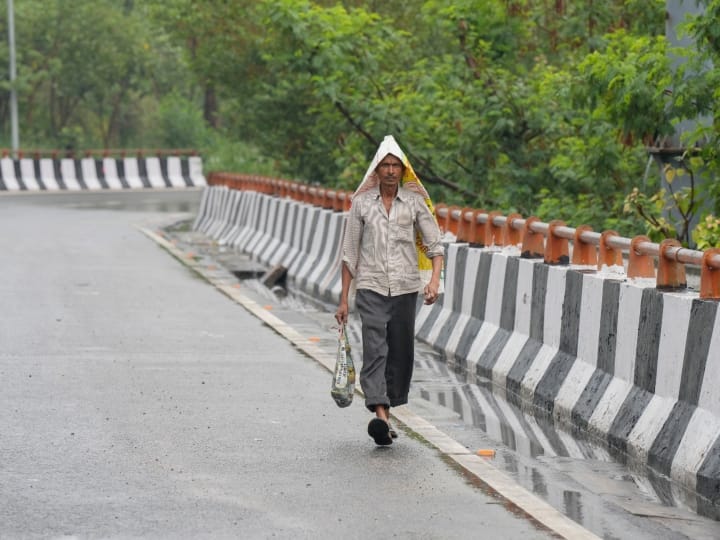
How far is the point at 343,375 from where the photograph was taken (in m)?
9.32

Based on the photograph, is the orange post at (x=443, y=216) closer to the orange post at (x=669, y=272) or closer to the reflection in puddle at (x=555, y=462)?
the reflection in puddle at (x=555, y=462)

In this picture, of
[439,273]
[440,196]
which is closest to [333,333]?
[439,273]

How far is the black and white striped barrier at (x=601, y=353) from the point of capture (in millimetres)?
8180

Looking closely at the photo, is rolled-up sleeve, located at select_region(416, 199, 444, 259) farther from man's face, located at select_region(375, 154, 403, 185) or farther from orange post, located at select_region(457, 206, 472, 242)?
orange post, located at select_region(457, 206, 472, 242)

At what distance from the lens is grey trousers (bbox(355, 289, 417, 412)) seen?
9.26 meters

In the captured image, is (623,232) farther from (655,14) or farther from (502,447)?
(502,447)

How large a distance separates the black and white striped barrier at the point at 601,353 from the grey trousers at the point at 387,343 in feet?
3.65

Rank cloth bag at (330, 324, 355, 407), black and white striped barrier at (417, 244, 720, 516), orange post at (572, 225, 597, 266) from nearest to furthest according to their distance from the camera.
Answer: black and white striped barrier at (417, 244, 720, 516) → cloth bag at (330, 324, 355, 407) → orange post at (572, 225, 597, 266)

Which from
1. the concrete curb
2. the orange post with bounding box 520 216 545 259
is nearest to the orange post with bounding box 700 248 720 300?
the concrete curb

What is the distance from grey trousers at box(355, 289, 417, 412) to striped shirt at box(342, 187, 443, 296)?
2.9 inches

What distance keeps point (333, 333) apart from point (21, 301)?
3.70m

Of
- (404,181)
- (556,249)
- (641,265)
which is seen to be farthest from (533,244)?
(404,181)

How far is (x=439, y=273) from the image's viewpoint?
938 centimetres

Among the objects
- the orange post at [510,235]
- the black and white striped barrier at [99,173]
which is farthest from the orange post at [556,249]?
the black and white striped barrier at [99,173]
